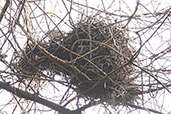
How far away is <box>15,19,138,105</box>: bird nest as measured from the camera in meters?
1.14

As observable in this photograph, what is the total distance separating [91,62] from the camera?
1103 mm

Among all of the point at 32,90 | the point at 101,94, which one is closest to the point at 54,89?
the point at 32,90

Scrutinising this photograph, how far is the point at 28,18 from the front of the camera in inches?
48.0

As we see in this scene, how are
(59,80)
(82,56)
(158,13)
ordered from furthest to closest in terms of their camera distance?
(158,13)
(59,80)
(82,56)

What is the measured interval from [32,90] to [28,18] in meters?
0.27

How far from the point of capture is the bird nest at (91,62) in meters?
1.14

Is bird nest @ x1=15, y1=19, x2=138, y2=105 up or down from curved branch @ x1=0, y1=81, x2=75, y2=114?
up

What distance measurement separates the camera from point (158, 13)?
50.4 inches

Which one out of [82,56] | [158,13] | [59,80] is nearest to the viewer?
[82,56]

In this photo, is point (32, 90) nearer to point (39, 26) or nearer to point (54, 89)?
point (54, 89)

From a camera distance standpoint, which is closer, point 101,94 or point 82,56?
point 82,56

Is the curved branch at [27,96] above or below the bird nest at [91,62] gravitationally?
below

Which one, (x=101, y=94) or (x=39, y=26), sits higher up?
(x=39, y=26)

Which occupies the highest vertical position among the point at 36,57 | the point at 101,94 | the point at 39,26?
the point at 39,26
